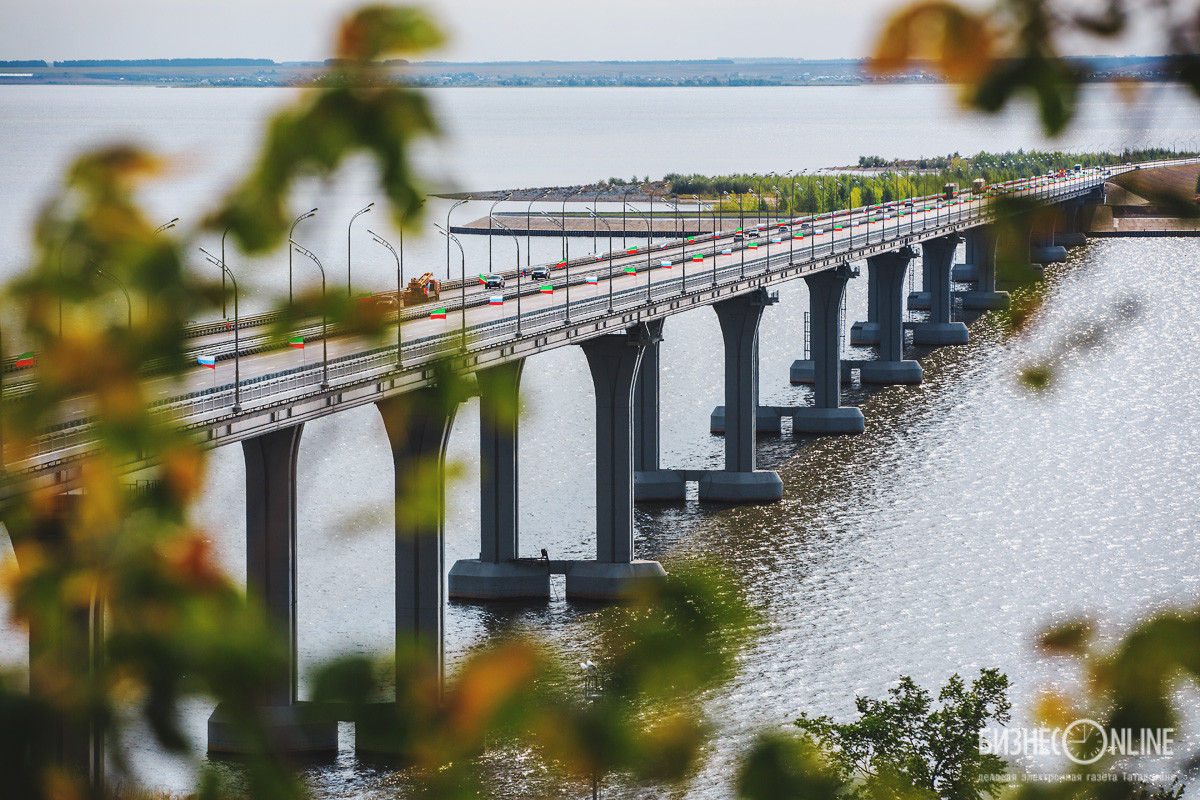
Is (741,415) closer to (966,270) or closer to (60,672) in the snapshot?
(60,672)

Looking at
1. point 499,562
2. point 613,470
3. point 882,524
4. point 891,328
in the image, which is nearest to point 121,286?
point 499,562

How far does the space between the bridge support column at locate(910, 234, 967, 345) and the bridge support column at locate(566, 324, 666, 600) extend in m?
58.8

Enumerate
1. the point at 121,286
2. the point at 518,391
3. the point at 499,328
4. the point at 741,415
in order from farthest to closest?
the point at 741,415, the point at 499,328, the point at 518,391, the point at 121,286

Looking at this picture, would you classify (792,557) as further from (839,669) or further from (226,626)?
(226,626)

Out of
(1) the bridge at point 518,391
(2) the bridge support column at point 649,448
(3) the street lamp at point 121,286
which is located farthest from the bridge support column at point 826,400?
(3) the street lamp at point 121,286

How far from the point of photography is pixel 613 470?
58.1 meters

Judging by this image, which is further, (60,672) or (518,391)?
(518,391)

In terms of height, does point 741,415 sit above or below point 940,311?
above

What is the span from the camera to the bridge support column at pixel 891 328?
330 ft

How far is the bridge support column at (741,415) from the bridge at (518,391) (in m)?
0.08

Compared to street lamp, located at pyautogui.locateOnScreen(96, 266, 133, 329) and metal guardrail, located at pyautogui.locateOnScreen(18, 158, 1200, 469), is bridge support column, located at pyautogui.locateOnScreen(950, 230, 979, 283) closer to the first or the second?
metal guardrail, located at pyautogui.locateOnScreen(18, 158, 1200, 469)

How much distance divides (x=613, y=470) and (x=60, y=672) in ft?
177

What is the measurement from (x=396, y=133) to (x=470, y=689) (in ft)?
4.32

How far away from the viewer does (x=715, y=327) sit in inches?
5007
